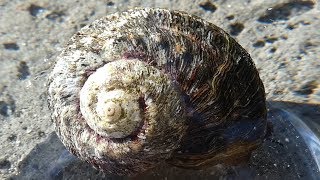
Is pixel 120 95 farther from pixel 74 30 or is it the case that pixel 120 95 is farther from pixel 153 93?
pixel 74 30

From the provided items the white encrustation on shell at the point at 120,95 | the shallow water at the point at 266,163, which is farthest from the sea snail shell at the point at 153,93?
the shallow water at the point at 266,163

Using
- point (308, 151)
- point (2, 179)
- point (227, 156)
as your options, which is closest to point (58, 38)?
point (2, 179)

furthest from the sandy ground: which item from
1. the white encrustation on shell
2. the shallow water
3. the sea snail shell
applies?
the white encrustation on shell

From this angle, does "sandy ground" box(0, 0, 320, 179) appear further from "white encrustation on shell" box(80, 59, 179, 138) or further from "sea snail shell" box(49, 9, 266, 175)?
"white encrustation on shell" box(80, 59, 179, 138)

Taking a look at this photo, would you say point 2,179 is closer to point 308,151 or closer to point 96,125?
point 96,125

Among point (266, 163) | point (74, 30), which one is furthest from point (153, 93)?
point (74, 30)
